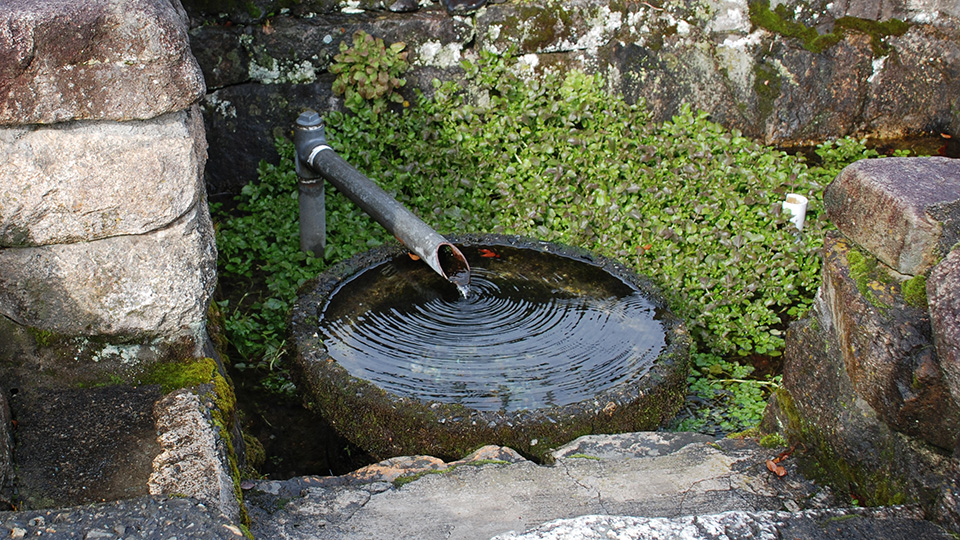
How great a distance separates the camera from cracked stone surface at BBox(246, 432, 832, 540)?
1922 millimetres

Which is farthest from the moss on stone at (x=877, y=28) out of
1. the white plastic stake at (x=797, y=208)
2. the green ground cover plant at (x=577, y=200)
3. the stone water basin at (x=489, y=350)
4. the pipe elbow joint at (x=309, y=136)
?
the pipe elbow joint at (x=309, y=136)

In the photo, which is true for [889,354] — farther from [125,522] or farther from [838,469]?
[125,522]

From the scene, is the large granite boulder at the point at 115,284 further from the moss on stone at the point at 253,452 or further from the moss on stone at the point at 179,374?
the moss on stone at the point at 253,452

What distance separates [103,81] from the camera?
70.9 inches

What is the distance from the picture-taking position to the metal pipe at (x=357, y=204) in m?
3.24

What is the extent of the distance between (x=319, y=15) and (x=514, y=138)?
4.25 ft

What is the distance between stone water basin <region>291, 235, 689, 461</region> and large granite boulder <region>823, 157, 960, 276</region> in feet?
3.36

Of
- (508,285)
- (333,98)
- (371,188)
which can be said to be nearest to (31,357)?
(371,188)

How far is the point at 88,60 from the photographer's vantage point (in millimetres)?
1779

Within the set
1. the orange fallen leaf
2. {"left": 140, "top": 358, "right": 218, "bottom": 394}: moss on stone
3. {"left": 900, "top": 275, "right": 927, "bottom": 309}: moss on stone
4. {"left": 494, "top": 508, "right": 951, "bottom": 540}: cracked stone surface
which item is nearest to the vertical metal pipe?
{"left": 140, "top": 358, "right": 218, "bottom": 394}: moss on stone

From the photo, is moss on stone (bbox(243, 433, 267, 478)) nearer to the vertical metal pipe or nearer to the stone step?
the stone step

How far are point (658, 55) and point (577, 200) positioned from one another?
4.00 ft

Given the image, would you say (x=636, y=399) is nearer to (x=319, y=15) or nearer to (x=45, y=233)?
(x=45, y=233)

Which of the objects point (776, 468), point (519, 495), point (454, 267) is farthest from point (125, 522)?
point (454, 267)
